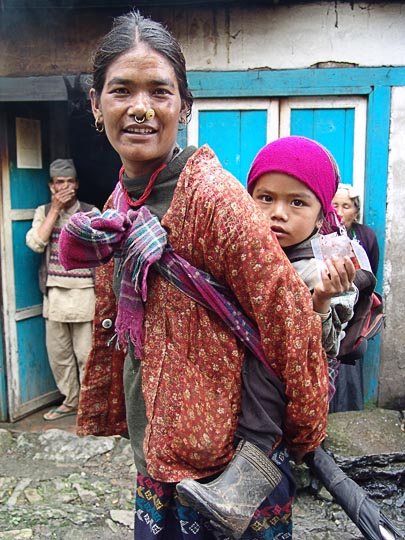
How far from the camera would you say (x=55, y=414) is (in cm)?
500

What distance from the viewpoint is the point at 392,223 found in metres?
4.10

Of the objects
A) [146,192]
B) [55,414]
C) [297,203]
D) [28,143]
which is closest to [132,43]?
[146,192]

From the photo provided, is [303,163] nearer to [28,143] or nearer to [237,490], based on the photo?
[237,490]

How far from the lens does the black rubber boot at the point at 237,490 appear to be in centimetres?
129

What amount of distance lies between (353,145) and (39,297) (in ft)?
9.86

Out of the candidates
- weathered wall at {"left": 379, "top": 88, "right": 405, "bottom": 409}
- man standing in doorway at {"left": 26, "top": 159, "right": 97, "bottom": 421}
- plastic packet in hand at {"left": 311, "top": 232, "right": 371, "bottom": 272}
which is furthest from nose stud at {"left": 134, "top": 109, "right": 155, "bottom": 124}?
man standing in doorway at {"left": 26, "top": 159, "right": 97, "bottom": 421}

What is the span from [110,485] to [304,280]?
2805mm

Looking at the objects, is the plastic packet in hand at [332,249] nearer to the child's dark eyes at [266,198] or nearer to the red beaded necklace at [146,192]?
the child's dark eyes at [266,198]

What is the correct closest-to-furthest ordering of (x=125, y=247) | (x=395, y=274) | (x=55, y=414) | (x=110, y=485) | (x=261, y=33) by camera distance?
(x=125, y=247)
(x=110, y=485)
(x=261, y=33)
(x=395, y=274)
(x=55, y=414)

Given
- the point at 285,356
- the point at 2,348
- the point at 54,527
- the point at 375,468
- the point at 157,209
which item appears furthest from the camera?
the point at 2,348

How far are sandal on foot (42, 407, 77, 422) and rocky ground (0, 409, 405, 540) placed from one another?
2.06 feet

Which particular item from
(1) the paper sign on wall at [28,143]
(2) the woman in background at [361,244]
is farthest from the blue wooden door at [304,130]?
(1) the paper sign on wall at [28,143]

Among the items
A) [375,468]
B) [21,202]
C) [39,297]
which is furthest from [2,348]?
[375,468]

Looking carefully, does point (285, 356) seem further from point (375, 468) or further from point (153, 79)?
point (375, 468)
